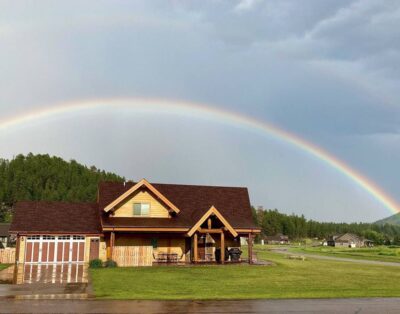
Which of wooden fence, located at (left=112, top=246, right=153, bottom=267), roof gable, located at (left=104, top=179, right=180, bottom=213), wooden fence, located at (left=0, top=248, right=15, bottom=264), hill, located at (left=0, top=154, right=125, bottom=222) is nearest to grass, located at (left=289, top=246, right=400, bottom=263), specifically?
roof gable, located at (left=104, top=179, right=180, bottom=213)

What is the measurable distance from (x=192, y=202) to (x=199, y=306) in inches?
1167

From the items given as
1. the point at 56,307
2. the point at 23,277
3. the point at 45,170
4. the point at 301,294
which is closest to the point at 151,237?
the point at 23,277

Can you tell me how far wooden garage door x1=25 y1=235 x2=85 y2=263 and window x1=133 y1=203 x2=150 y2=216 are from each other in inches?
201

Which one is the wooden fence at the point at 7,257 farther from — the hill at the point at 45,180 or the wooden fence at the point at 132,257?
the hill at the point at 45,180

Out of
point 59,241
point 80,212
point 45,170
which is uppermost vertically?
point 45,170

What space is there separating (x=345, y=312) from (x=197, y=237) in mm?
25680

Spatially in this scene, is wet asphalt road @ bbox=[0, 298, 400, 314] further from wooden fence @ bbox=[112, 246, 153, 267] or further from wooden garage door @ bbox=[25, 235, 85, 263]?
wooden garage door @ bbox=[25, 235, 85, 263]

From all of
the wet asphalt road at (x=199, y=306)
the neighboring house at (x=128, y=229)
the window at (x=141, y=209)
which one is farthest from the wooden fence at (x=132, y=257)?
the wet asphalt road at (x=199, y=306)

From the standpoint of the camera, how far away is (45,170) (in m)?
182

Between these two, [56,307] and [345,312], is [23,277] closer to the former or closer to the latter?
[56,307]

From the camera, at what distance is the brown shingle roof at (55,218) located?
1539 inches

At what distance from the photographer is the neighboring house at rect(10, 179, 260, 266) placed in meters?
38.4

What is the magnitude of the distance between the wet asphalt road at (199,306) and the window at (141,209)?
24.7 metres

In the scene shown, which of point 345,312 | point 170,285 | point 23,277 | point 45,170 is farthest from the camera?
point 45,170
